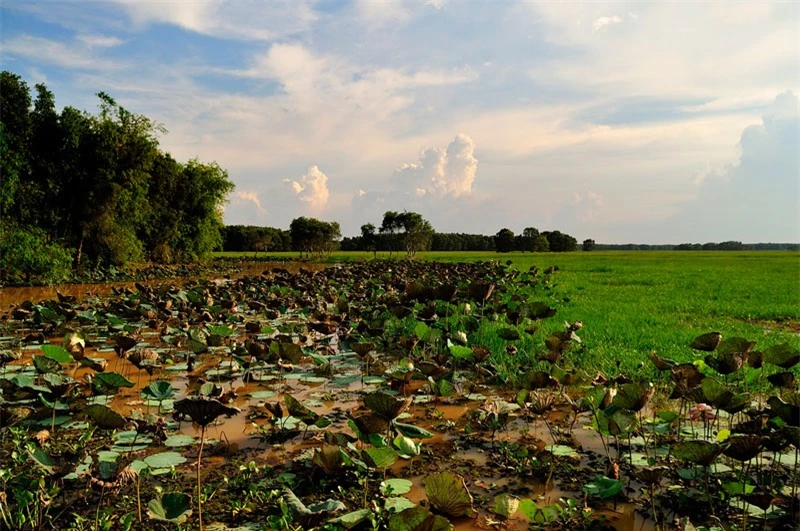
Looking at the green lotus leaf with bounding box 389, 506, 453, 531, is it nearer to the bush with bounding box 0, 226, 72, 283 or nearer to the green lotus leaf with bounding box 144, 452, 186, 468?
the green lotus leaf with bounding box 144, 452, 186, 468

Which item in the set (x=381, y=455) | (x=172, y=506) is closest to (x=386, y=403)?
(x=381, y=455)

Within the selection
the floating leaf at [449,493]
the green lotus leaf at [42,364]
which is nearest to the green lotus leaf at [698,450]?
the floating leaf at [449,493]

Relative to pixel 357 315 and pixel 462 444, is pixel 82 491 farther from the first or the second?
pixel 357 315

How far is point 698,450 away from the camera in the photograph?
2.47 m

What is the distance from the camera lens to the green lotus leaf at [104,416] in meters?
2.71

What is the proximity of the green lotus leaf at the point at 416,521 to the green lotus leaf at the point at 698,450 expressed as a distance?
4.46ft

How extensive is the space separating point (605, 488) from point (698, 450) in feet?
1.66

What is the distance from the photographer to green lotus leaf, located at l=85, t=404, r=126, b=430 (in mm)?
2707

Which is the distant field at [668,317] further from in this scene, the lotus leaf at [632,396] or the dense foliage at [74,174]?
the dense foliage at [74,174]

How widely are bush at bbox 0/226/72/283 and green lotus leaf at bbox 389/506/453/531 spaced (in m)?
18.8

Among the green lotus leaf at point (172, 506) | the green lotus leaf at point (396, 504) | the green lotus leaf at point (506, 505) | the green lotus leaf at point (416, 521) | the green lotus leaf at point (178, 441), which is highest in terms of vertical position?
the green lotus leaf at point (416, 521)

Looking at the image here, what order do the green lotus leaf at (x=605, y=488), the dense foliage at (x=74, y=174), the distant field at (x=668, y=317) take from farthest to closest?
1. the dense foliage at (x=74, y=174)
2. the distant field at (x=668, y=317)
3. the green lotus leaf at (x=605, y=488)

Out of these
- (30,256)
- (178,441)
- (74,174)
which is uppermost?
(74,174)

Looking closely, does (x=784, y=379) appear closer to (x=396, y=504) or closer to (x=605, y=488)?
(x=605, y=488)
